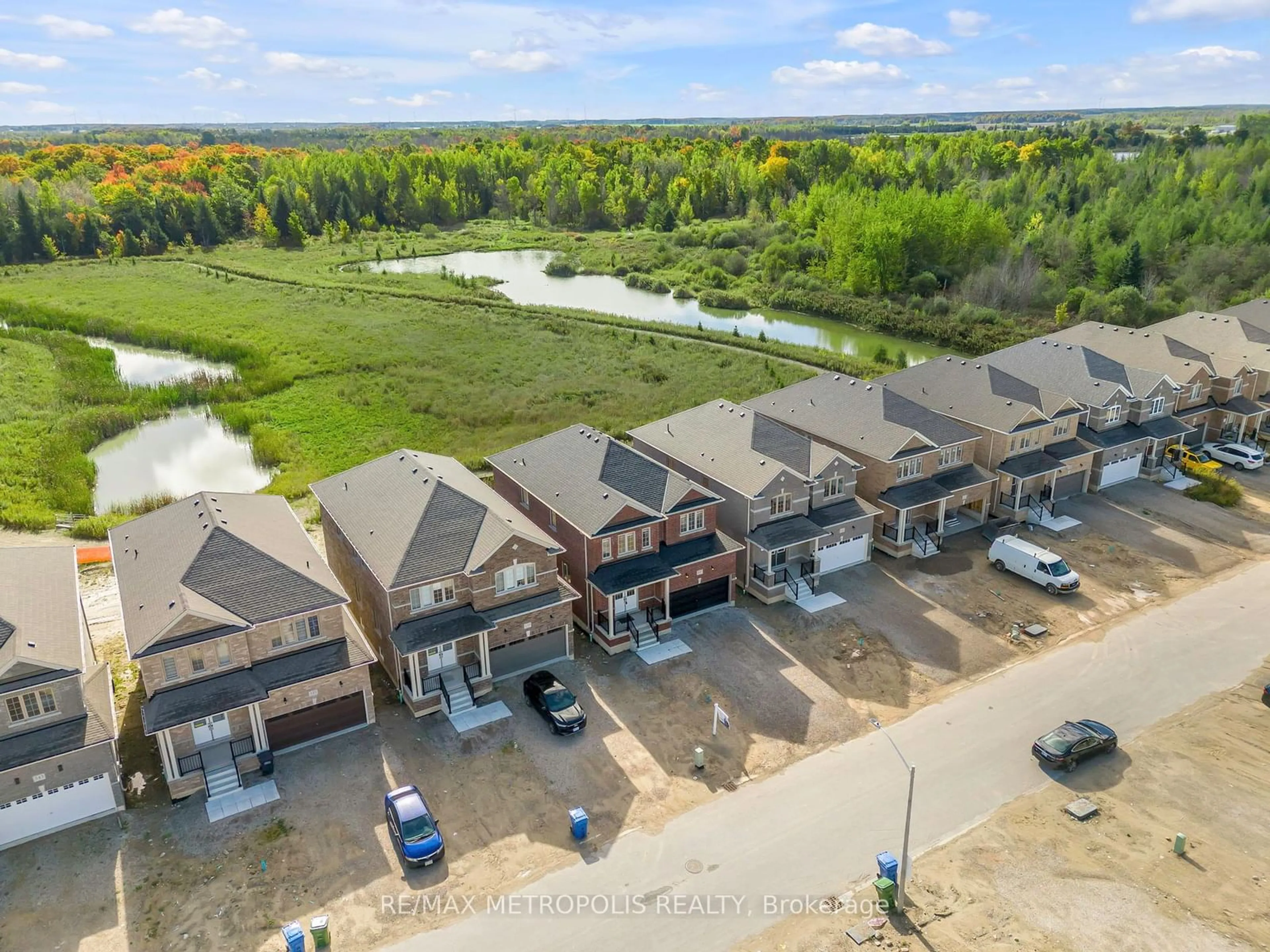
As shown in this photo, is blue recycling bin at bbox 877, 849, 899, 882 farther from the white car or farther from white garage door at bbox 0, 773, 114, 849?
the white car

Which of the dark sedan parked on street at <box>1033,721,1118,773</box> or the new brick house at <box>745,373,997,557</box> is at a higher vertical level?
the new brick house at <box>745,373,997,557</box>

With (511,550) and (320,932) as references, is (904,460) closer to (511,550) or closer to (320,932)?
(511,550)

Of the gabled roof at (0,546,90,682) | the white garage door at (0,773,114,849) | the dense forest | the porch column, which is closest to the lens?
the white garage door at (0,773,114,849)

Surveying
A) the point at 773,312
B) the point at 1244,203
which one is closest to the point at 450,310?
the point at 773,312

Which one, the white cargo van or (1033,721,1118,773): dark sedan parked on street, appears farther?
the white cargo van

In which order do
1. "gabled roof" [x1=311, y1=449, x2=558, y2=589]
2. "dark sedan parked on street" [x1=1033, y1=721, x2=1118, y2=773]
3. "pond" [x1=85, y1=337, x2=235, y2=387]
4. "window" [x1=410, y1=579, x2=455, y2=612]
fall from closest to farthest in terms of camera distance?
"dark sedan parked on street" [x1=1033, y1=721, x2=1118, y2=773] < "window" [x1=410, y1=579, x2=455, y2=612] < "gabled roof" [x1=311, y1=449, x2=558, y2=589] < "pond" [x1=85, y1=337, x2=235, y2=387]

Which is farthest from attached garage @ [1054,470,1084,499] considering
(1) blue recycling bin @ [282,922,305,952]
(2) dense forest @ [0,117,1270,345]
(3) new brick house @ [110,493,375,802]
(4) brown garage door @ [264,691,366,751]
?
(2) dense forest @ [0,117,1270,345]

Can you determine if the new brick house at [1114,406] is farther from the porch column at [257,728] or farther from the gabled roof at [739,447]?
the porch column at [257,728]
